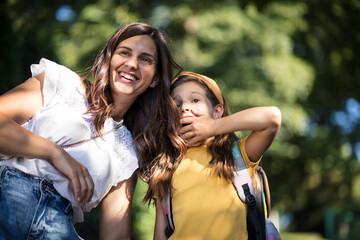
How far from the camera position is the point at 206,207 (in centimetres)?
252

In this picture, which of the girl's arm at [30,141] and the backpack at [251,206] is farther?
the backpack at [251,206]

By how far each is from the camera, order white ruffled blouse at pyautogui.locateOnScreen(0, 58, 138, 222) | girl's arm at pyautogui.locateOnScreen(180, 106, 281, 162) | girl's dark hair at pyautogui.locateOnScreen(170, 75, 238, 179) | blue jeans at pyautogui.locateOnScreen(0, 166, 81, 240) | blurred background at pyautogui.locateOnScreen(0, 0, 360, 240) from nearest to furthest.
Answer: blue jeans at pyautogui.locateOnScreen(0, 166, 81, 240) → white ruffled blouse at pyautogui.locateOnScreen(0, 58, 138, 222) → girl's arm at pyautogui.locateOnScreen(180, 106, 281, 162) → girl's dark hair at pyautogui.locateOnScreen(170, 75, 238, 179) → blurred background at pyautogui.locateOnScreen(0, 0, 360, 240)

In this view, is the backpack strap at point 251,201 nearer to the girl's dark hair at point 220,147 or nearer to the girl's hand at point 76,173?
the girl's dark hair at point 220,147

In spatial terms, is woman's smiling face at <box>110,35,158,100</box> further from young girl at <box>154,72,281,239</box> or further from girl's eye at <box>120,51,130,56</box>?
young girl at <box>154,72,281,239</box>

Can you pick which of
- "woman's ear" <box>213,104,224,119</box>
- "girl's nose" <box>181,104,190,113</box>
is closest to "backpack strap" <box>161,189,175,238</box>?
"girl's nose" <box>181,104,190,113</box>

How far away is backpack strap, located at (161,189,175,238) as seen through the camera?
2.58 metres

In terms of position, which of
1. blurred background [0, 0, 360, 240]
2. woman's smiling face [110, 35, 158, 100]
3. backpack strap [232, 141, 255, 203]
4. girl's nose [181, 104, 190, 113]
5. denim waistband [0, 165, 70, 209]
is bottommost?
blurred background [0, 0, 360, 240]

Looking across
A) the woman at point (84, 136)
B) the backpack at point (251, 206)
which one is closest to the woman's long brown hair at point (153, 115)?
the woman at point (84, 136)

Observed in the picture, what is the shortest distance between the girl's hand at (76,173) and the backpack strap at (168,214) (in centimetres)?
58

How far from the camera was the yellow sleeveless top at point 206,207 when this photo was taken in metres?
2.49

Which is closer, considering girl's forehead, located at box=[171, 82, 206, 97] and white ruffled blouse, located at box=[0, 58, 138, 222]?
white ruffled blouse, located at box=[0, 58, 138, 222]

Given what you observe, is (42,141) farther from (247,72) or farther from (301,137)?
(301,137)

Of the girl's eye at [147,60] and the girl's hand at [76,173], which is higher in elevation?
the girl's eye at [147,60]

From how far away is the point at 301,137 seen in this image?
13.9 m
